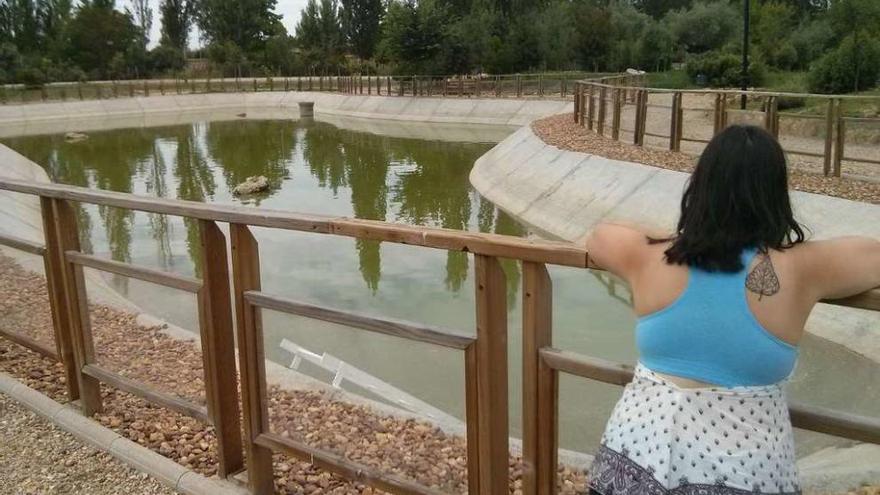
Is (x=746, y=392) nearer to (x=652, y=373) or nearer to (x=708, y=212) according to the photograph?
(x=652, y=373)

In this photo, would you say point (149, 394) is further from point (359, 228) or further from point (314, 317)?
point (359, 228)

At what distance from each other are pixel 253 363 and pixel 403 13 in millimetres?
43683

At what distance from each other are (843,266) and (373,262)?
9.64m

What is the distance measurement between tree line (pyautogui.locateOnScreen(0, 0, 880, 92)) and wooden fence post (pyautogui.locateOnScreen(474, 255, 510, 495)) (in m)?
22.0

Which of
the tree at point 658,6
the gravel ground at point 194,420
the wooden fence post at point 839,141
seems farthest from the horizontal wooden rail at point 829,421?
the tree at point 658,6

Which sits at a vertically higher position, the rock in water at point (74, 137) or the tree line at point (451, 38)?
the tree line at point (451, 38)

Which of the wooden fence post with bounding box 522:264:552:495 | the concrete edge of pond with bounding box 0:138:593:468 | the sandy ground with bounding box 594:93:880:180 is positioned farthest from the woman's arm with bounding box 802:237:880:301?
the sandy ground with bounding box 594:93:880:180

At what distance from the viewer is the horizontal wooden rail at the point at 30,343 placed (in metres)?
4.61

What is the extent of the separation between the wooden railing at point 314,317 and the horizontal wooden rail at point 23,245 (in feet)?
0.21

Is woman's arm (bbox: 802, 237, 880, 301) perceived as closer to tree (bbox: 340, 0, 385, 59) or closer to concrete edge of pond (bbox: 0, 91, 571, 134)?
concrete edge of pond (bbox: 0, 91, 571, 134)

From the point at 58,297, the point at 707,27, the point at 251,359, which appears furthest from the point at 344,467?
the point at 707,27

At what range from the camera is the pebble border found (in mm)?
3531

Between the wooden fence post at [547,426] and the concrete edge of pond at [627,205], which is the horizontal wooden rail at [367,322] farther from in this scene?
the concrete edge of pond at [627,205]

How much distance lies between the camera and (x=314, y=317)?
3.07m
